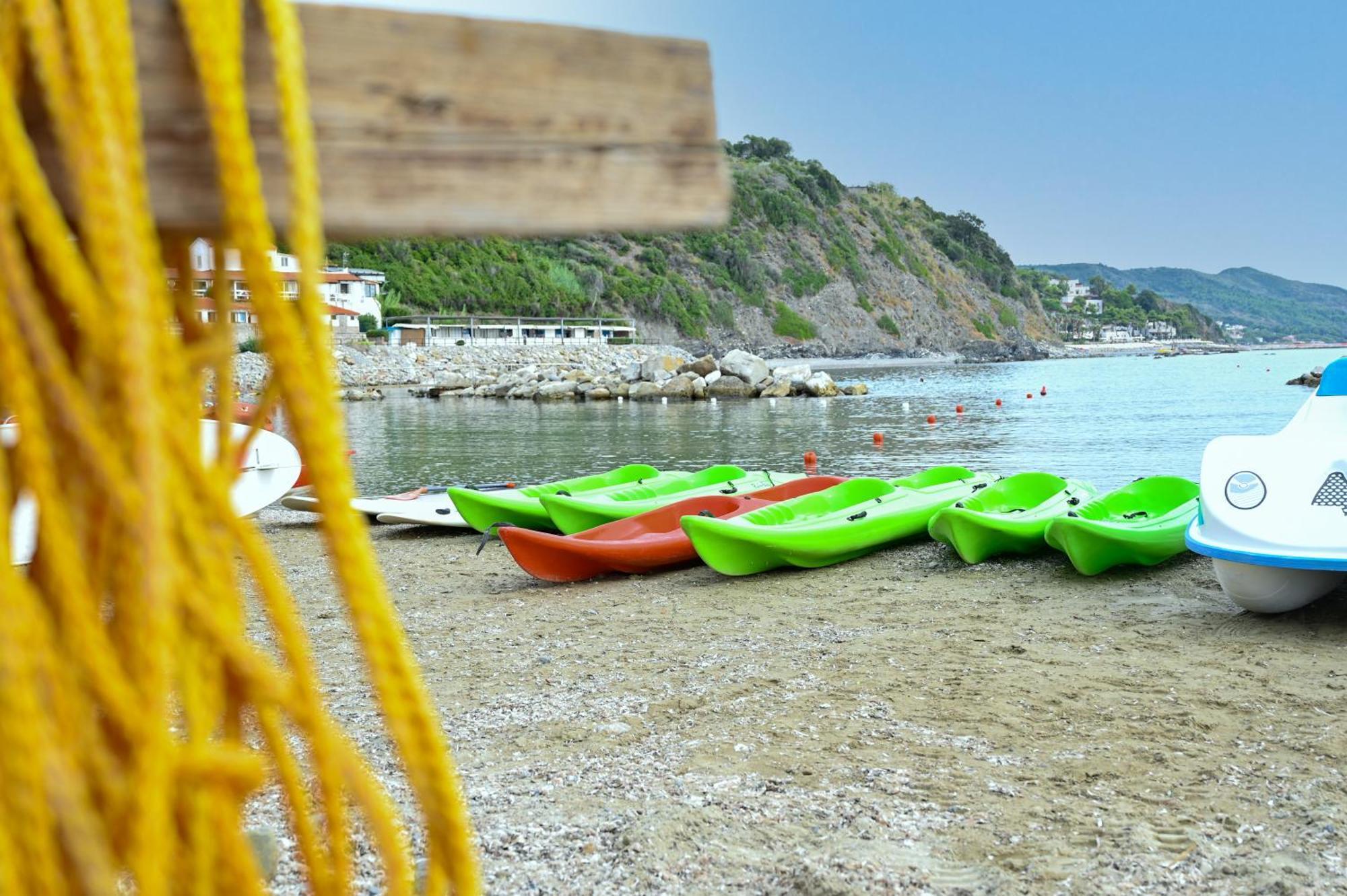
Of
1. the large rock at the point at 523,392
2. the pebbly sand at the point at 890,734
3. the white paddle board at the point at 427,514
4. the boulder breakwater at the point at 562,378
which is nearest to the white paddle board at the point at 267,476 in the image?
the white paddle board at the point at 427,514

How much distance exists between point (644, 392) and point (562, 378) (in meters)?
6.57

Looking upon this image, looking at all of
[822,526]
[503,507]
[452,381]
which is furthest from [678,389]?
[822,526]

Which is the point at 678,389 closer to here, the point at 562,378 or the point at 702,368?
the point at 702,368

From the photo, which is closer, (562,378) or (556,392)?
(556,392)

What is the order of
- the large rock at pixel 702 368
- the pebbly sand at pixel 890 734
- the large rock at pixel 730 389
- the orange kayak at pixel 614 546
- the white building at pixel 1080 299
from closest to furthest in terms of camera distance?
the pebbly sand at pixel 890 734
the orange kayak at pixel 614 546
the large rock at pixel 730 389
the large rock at pixel 702 368
the white building at pixel 1080 299

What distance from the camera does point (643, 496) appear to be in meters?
10.4

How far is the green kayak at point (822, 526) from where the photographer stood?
7902mm

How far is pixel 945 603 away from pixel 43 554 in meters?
6.60

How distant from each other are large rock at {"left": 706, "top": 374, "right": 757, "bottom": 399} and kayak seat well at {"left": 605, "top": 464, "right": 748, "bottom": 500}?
28.5m

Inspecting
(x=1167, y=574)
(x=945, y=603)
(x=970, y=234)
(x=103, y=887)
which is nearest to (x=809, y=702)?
(x=945, y=603)

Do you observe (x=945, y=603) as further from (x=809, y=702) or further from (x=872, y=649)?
(x=809, y=702)

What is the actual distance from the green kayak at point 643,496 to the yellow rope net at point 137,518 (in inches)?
329

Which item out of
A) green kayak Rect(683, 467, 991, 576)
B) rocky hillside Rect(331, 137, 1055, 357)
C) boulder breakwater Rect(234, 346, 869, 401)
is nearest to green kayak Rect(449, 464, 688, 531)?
green kayak Rect(683, 467, 991, 576)

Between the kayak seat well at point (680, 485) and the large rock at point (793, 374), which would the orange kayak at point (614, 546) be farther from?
the large rock at point (793, 374)
